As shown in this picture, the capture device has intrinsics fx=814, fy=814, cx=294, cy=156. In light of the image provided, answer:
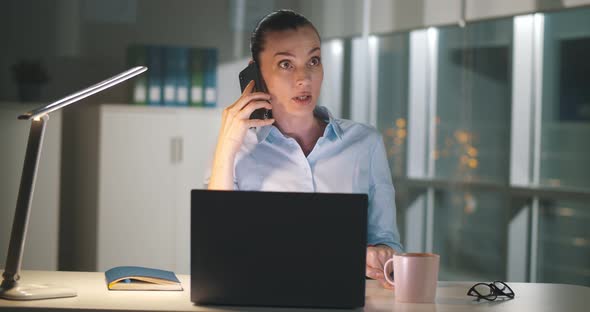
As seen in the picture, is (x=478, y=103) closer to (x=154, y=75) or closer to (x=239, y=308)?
(x=154, y=75)

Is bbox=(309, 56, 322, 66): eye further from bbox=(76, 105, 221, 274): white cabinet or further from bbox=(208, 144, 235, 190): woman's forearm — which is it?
bbox=(76, 105, 221, 274): white cabinet

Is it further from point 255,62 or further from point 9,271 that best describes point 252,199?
point 255,62

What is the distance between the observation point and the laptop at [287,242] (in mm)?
1759

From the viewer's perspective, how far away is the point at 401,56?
5543 mm

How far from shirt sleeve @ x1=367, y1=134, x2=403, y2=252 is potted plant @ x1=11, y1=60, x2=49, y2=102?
3.00 m

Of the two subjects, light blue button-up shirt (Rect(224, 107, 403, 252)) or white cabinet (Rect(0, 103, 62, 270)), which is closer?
light blue button-up shirt (Rect(224, 107, 403, 252))

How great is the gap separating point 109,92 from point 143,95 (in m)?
0.36

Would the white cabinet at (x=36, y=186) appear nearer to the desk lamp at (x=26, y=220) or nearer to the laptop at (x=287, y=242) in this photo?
the desk lamp at (x=26, y=220)

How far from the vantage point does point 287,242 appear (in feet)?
5.81

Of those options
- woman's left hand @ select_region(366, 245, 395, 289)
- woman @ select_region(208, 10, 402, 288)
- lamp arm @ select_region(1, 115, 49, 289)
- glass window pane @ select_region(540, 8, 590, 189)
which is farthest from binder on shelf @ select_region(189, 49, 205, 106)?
lamp arm @ select_region(1, 115, 49, 289)

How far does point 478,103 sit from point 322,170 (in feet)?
9.82

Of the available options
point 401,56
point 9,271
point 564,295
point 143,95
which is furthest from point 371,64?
point 9,271

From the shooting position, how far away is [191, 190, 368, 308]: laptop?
1.76 meters

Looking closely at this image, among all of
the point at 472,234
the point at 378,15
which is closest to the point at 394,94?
the point at 378,15
